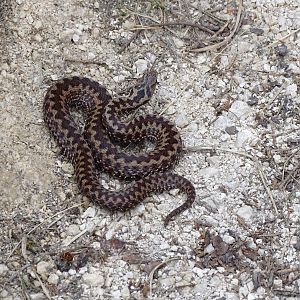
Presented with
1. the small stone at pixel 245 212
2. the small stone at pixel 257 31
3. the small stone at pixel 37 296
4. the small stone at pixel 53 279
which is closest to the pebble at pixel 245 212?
the small stone at pixel 245 212

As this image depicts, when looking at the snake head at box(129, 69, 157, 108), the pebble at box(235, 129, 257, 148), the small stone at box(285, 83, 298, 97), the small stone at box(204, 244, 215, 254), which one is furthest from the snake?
the small stone at box(285, 83, 298, 97)

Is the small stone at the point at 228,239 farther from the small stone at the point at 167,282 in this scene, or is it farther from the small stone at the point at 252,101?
the small stone at the point at 252,101

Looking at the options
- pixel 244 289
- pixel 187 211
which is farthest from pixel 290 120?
pixel 244 289

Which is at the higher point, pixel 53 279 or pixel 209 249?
pixel 209 249

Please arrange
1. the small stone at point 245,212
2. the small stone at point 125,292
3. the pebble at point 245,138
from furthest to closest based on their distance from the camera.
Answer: the pebble at point 245,138
the small stone at point 245,212
the small stone at point 125,292

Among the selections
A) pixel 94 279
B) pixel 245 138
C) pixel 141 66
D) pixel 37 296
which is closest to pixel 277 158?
pixel 245 138

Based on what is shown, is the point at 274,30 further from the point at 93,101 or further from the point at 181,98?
the point at 93,101

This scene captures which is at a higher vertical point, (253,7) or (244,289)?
(253,7)

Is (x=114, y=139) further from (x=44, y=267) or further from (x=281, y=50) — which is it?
(x=281, y=50)
